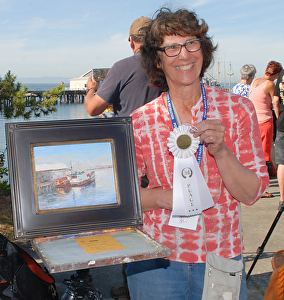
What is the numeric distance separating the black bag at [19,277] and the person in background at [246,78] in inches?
229

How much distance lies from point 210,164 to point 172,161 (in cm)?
17

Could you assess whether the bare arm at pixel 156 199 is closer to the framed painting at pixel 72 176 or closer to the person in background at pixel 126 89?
the framed painting at pixel 72 176

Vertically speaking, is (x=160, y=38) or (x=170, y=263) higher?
(x=160, y=38)

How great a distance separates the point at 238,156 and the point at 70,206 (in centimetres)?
75

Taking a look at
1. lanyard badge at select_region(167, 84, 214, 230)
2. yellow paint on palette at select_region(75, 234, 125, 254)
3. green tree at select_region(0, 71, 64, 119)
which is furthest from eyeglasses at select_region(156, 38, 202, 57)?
green tree at select_region(0, 71, 64, 119)

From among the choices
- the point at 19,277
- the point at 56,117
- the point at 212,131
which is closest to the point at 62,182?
the point at 212,131

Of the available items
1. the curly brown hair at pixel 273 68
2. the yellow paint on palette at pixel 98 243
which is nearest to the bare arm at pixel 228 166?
the yellow paint on palette at pixel 98 243

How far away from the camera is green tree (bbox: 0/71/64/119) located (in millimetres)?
5109

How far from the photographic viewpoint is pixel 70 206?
1405 millimetres

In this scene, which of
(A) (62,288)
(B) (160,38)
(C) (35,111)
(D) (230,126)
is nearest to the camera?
(D) (230,126)

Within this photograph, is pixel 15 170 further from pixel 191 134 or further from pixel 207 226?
pixel 207 226

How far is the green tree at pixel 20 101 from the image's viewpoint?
201 inches

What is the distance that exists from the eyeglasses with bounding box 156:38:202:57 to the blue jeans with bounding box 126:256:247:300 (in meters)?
0.96

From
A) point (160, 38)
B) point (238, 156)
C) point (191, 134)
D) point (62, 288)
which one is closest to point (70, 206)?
point (191, 134)
